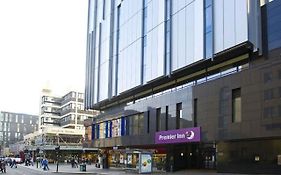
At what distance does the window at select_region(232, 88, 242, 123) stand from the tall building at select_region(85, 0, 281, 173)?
0.09 m

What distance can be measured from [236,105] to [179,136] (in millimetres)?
9638

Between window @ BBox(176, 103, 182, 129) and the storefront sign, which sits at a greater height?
window @ BBox(176, 103, 182, 129)

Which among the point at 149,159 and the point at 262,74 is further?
the point at 149,159

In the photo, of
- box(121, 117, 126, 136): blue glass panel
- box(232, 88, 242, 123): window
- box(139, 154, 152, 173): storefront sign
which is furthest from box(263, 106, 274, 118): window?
box(121, 117, 126, 136): blue glass panel

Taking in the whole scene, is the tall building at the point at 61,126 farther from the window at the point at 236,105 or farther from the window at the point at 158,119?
the window at the point at 236,105

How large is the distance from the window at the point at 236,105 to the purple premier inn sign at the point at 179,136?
18.0 ft

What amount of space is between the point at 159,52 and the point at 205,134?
13630 millimetres

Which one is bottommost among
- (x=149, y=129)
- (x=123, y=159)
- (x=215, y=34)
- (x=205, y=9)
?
(x=123, y=159)

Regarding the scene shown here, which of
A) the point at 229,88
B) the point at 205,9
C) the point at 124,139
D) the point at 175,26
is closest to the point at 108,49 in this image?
the point at 124,139

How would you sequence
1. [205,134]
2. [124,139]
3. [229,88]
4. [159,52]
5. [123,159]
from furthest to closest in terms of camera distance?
[123,159] < [124,139] < [159,52] < [205,134] < [229,88]

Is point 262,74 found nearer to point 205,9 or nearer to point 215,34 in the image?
point 215,34

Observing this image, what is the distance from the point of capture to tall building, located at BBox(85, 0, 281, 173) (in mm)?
38281

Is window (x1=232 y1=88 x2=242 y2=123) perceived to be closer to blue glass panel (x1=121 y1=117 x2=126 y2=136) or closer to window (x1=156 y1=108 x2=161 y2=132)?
window (x1=156 y1=108 x2=161 y2=132)

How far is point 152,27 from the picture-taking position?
5719 centimetres
